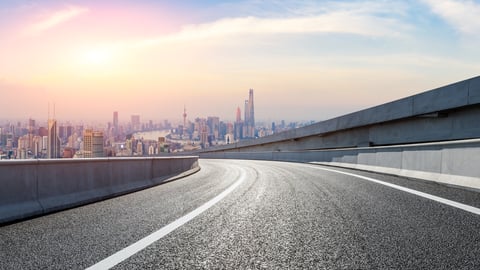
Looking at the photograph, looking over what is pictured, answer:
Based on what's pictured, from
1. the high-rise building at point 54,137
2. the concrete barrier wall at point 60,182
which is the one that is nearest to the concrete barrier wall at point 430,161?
the concrete barrier wall at point 60,182

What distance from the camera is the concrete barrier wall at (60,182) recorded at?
7.32m

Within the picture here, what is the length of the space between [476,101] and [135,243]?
625 inches

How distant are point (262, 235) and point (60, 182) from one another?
4856mm

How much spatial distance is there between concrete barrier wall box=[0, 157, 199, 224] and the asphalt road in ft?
1.28

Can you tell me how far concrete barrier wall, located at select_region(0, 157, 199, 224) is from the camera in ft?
24.0

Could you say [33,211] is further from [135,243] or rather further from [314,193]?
[314,193]

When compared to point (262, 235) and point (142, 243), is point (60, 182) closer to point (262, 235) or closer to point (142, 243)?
point (142, 243)

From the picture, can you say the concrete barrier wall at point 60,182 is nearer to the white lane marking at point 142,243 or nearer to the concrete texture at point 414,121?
the white lane marking at point 142,243

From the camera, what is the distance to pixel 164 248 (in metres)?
4.98

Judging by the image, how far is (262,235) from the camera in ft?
18.4

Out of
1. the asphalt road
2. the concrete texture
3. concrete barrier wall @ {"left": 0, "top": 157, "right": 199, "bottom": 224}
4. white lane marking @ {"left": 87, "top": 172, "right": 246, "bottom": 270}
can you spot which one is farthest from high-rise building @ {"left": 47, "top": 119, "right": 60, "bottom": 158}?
white lane marking @ {"left": 87, "top": 172, "right": 246, "bottom": 270}

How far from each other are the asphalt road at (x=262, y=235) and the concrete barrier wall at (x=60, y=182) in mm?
390

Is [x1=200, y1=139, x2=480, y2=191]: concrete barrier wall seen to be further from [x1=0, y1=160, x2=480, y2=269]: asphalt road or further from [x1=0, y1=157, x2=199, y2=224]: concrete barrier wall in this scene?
[x1=0, y1=157, x2=199, y2=224]: concrete barrier wall

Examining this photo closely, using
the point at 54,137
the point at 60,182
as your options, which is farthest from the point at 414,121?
the point at 54,137
